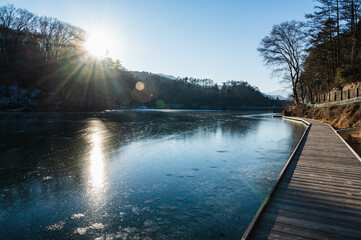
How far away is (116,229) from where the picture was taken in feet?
12.0

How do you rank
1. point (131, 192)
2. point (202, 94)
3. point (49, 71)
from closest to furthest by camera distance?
1. point (131, 192)
2. point (49, 71)
3. point (202, 94)

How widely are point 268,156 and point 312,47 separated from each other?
31.6 meters

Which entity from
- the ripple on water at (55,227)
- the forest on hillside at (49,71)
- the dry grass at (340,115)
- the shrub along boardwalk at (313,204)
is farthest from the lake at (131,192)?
the forest on hillside at (49,71)

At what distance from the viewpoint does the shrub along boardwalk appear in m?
2.93

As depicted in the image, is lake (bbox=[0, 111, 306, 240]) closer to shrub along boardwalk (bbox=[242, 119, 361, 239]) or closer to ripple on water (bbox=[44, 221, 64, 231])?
ripple on water (bbox=[44, 221, 64, 231])

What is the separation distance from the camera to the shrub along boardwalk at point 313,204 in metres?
2.93

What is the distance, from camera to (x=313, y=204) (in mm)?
3762

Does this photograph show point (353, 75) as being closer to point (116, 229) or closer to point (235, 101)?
Answer: point (116, 229)

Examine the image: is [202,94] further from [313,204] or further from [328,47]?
[313,204]

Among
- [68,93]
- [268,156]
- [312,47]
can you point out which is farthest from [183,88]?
[268,156]

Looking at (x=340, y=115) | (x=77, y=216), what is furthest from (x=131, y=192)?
(x=340, y=115)

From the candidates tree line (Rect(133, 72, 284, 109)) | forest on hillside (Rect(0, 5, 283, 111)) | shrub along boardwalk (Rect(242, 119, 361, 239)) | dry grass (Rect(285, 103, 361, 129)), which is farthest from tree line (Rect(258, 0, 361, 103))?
tree line (Rect(133, 72, 284, 109))

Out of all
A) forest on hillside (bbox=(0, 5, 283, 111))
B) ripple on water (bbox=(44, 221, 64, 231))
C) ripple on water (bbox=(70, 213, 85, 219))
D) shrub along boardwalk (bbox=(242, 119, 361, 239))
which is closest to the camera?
shrub along boardwalk (bbox=(242, 119, 361, 239))

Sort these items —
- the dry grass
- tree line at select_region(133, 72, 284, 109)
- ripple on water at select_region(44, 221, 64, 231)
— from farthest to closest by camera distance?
1. tree line at select_region(133, 72, 284, 109)
2. the dry grass
3. ripple on water at select_region(44, 221, 64, 231)
